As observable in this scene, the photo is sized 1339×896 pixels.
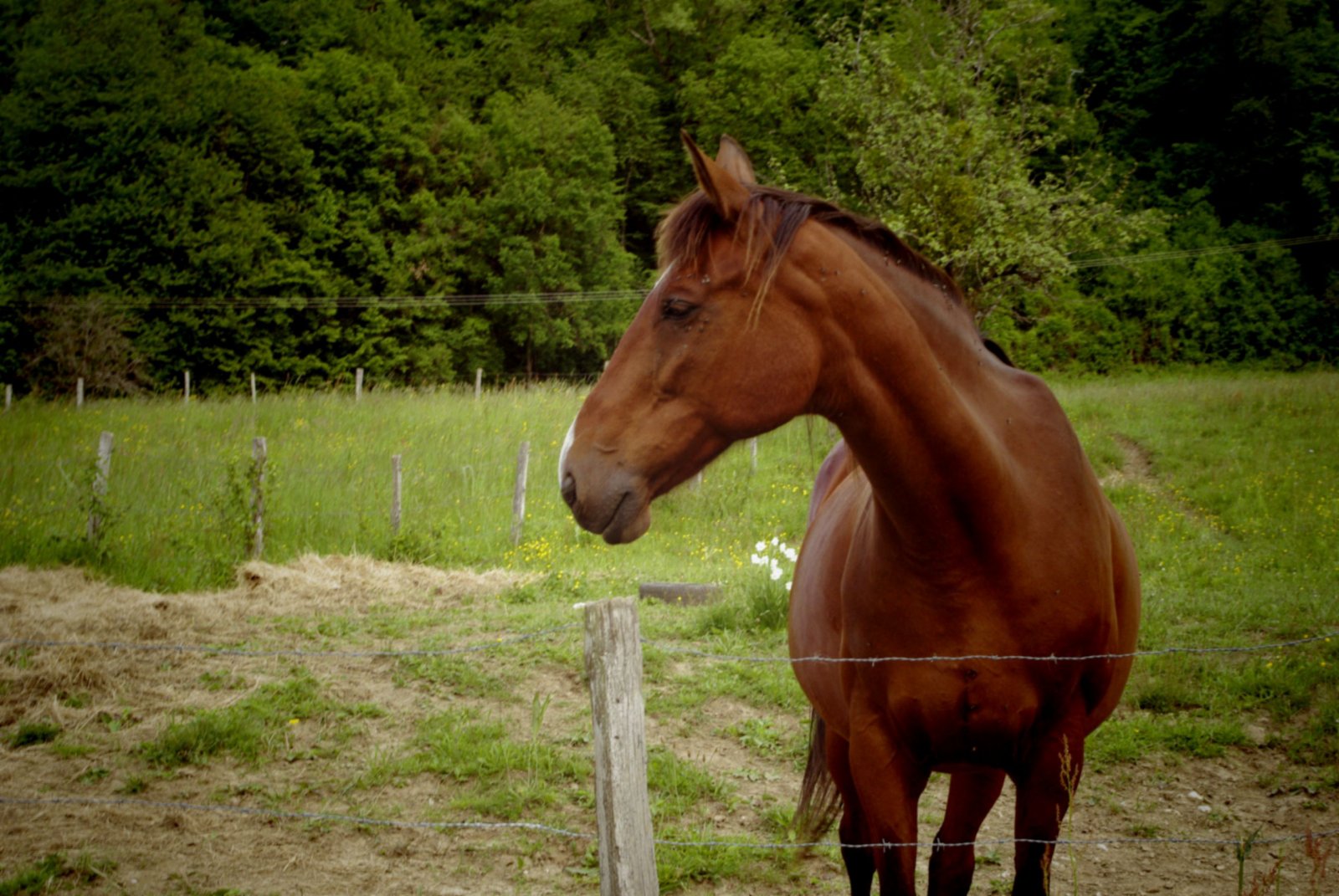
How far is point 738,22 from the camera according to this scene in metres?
37.2

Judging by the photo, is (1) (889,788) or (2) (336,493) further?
(2) (336,493)

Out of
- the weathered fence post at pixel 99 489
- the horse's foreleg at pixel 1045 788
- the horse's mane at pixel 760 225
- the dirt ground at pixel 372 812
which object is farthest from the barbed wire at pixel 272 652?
the weathered fence post at pixel 99 489

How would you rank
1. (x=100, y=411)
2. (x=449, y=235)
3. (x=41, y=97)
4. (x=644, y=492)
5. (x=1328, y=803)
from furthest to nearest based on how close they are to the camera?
(x=449, y=235) → (x=41, y=97) → (x=100, y=411) → (x=1328, y=803) → (x=644, y=492)

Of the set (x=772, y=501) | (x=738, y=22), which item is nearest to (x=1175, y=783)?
(x=772, y=501)

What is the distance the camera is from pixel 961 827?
10.2 ft

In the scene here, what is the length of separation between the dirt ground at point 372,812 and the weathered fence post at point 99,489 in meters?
2.94

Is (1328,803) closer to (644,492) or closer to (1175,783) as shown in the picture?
(1175,783)

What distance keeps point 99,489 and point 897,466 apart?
10.3m

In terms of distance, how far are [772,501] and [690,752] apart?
8.01 meters

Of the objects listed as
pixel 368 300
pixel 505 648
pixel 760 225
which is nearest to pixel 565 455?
pixel 760 225

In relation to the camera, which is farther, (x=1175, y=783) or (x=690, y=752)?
(x=690, y=752)

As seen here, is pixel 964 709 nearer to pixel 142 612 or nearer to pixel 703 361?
pixel 703 361

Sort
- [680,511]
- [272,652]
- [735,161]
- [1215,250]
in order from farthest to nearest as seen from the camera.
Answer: [1215,250] < [680,511] < [272,652] < [735,161]

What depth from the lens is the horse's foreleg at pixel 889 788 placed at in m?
2.55
